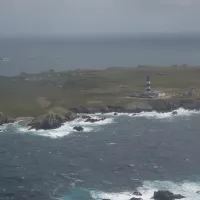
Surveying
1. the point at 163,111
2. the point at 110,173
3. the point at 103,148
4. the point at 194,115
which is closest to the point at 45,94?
A: the point at 163,111

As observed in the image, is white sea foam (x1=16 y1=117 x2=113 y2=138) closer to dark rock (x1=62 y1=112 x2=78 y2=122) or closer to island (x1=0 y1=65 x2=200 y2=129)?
dark rock (x1=62 y1=112 x2=78 y2=122)

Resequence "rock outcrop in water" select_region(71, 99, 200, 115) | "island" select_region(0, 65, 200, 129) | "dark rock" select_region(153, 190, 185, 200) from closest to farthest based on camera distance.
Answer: "dark rock" select_region(153, 190, 185, 200) < "island" select_region(0, 65, 200, 129) < "rock outcrop in water" select_region(71, 99, 200, 115)

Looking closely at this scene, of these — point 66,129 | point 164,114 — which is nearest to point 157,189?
point 66,129

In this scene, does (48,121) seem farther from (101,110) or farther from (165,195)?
(165,195)

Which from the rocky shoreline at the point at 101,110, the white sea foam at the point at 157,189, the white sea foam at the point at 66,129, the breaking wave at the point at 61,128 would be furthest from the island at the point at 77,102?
the white sea foam at the point at 157,189

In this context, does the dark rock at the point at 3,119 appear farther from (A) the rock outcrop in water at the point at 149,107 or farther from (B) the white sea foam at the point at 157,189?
(B) the white sea foam at the point at 157,189

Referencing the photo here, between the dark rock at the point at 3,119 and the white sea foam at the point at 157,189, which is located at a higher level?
the dark rock at the point at 3,119

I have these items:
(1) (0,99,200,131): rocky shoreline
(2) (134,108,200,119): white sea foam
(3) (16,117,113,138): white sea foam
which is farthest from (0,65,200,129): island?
(2) (134,108,200,119): white sea foam
